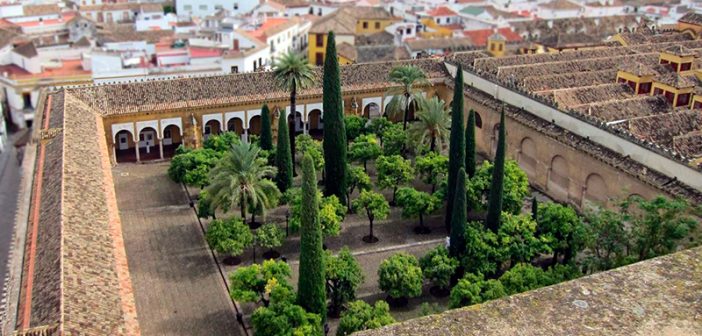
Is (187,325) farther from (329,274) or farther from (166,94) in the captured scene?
(166,94)

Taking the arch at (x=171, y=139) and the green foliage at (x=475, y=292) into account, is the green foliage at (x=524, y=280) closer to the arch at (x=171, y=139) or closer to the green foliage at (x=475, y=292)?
the green foliage at (x=475, y=292)

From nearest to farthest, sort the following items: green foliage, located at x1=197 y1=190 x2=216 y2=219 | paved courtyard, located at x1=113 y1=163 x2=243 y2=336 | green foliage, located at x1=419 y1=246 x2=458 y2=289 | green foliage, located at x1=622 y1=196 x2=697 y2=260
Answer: green foliage, located at x1=622 y1=196 x2=697 y2=260 → paved courtyard, located at x1=113 y1=163 x2=243 y2=336 → green foliage, located at x1=419 y1=246 x2=458 y2=289 → green foliage, located at x1=197 y1=190 x2=216 y2=219

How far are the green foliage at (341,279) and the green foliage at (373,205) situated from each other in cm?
456

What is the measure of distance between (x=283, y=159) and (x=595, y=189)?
42.2 ft

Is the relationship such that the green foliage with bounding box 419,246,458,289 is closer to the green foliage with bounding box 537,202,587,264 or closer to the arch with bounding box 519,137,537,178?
the green foliage with bounding box 537,202,587,264

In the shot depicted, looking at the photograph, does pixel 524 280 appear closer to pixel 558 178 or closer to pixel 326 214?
pixel 326 214

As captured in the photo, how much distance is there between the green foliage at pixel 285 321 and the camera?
18656 mm

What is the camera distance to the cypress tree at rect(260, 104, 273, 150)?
31.5 metres

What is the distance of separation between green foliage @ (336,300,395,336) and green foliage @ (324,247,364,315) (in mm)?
1858

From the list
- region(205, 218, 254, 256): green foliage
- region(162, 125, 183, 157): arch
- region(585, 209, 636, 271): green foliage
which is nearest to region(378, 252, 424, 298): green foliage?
region(585, 209, 636, 271): green foliage

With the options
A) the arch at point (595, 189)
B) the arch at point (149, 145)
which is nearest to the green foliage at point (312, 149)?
the arch at point (149, 145)

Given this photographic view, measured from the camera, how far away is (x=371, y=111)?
Answer: 4091 cm

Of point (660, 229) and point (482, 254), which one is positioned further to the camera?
point (482, 254)

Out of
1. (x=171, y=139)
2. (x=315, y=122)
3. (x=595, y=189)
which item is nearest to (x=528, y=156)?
(x=595, y=189)
